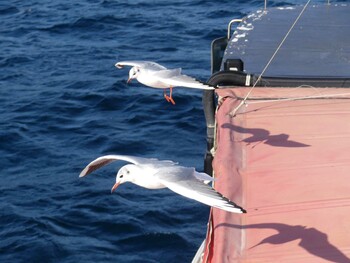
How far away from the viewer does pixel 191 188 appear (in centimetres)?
850

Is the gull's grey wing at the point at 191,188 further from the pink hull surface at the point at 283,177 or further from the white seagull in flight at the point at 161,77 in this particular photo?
the white seagull in flight at the point at 161,77

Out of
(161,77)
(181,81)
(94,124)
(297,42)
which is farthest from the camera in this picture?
(94,124)

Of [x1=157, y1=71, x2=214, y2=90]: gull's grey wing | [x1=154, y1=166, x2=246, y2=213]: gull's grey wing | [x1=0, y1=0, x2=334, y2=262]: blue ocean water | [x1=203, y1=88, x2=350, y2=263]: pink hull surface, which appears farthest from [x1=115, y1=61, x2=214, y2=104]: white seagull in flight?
[x1=0, y1=0, x2=334, y2=262]: blue ocean water

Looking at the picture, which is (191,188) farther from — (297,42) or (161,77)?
(297,42)

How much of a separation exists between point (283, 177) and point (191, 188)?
917 mm

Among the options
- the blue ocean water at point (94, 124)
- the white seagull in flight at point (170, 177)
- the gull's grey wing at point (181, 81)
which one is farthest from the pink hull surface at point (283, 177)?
the blue ocean water at point (94, 124)

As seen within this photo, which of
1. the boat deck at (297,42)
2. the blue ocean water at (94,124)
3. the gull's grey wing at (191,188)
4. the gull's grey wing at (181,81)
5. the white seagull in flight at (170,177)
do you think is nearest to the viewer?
the gull's grey wing at (191,188)

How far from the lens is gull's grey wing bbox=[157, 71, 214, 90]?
10.1 meters

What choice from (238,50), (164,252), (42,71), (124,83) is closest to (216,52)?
(238,50)

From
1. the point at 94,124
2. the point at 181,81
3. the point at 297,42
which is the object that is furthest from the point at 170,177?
the point at 94,124

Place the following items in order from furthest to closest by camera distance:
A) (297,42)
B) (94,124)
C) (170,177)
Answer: (94,124)
(297,42)
(170,177)

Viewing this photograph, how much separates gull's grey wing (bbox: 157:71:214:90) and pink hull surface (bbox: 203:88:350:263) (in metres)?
0.49

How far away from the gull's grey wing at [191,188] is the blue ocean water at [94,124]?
4935mm

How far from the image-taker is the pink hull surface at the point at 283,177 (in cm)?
764
